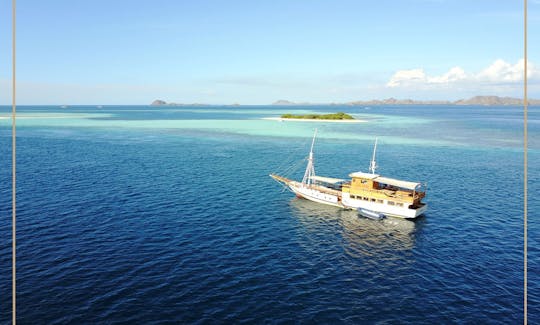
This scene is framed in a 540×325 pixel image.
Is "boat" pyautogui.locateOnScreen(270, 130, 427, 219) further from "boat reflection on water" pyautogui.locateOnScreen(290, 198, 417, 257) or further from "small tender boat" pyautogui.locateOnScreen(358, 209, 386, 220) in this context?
"boat reflection on water" pyautogui.locateOnScreen(290, 198, 417, 257)

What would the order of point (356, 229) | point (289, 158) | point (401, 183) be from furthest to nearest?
point (289, 158), point (401, 183), point (356, 229)

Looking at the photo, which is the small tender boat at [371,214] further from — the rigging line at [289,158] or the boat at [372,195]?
the rigging line at [289,158]

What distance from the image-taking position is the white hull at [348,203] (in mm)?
66875

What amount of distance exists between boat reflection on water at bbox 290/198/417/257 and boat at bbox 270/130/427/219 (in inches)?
60.7

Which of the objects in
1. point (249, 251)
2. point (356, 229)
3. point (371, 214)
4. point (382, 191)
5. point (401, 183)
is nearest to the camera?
point (249, 251)

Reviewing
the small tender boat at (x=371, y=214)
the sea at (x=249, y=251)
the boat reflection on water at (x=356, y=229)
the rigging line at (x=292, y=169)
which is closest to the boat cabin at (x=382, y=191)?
the small tender boat at (x=371, y=214)

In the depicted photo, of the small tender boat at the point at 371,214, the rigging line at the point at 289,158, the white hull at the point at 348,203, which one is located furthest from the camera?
the rigging line at the point at 289,158

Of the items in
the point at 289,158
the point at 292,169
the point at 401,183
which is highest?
the point at 289,158

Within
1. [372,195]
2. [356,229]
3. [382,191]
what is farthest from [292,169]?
[356,229]

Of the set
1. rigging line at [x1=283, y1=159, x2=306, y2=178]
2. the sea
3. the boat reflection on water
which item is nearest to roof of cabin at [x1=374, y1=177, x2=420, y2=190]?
the sea

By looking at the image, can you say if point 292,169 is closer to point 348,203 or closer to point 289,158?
point 289,158

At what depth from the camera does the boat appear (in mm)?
67438

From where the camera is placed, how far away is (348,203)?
72500mm

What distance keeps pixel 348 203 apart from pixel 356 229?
1184 cm
